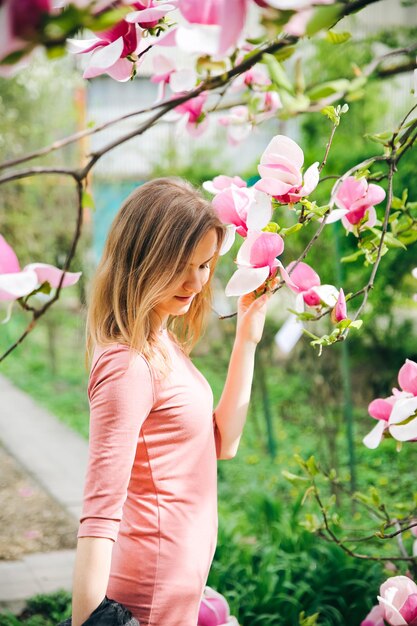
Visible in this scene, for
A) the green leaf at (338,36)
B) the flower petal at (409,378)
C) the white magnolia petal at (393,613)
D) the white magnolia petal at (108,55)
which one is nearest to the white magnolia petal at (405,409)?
the flower petal at (409,378)

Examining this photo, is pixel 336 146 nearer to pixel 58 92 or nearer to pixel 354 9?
pixel 58 92

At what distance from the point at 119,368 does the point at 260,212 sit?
1.24 feet

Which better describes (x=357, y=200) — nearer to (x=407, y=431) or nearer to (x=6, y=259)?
(x=407, y=431)

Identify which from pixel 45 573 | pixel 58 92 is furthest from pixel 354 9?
pixel 58 92

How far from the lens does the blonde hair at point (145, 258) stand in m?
1.48

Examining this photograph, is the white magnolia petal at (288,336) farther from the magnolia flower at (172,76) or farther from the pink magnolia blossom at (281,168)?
the magnolia flower at (172,76)

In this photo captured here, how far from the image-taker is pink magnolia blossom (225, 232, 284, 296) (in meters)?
1.30

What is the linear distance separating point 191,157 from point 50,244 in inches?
58.0

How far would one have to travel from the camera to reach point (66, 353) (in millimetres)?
8516

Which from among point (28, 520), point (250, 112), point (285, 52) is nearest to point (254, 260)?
point (250, 112)

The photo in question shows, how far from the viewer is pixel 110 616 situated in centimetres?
134

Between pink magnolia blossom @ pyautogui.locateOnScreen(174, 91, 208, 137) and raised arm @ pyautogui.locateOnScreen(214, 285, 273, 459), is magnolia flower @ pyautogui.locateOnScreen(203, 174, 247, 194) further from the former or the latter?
raised arm @ pyautogui.locateOnScreen(214, 285, 273, 459)

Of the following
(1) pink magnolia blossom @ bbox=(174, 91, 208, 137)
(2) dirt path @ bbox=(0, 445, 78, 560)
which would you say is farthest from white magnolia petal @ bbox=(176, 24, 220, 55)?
(2) dirt path @ bbox=(0, 445, 78, 560)

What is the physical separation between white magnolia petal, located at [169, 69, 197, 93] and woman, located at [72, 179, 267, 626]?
1.05 feet
